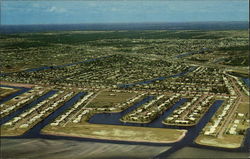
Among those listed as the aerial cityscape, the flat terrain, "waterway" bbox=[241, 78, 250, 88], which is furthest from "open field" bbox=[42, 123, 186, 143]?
"waterway" bbox=[241, 78, 250, 88]

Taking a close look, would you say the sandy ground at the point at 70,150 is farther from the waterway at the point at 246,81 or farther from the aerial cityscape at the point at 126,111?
the waterway at the point at 246,81

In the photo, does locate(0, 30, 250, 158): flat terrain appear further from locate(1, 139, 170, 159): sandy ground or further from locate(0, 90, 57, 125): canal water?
locate(1, 139, 170, 159): sandy ground

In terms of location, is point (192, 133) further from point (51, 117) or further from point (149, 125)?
point (51, 117)

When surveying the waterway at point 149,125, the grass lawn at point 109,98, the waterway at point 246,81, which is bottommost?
the waterway at point 149,125

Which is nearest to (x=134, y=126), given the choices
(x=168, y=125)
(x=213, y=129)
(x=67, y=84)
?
(x=168, y=125)

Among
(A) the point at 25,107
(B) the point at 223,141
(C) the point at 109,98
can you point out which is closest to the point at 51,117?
(A) the point at 25,107

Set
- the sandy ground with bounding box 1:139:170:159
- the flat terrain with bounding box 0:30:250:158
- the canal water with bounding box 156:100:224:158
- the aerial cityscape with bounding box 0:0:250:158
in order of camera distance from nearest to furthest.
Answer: the sandy ground with bounding box 1:139:170:159 < the canal water with bounding box 156:100:224:158 < the aerial cityscape with bounding box 0:0:250:158 < the flat terrain with bounding box 0:30:250:158

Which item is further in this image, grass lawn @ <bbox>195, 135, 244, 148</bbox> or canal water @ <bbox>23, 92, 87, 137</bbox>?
canal water @ <bbox>23, 92, 87, 137</bbox>

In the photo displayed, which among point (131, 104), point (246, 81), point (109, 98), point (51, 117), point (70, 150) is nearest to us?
point (70, 150)

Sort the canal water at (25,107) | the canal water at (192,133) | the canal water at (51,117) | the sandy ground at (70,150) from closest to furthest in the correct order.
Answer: the sandy ground at (70,150) < the canal water at (192,133) < the canal water at (51,117) < the canal water at (25,107)

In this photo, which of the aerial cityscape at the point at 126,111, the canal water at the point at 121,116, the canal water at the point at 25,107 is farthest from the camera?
the canal water at the point at 25,107

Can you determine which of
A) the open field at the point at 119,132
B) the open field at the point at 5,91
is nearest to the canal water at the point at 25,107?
the open field at the point at 5,91

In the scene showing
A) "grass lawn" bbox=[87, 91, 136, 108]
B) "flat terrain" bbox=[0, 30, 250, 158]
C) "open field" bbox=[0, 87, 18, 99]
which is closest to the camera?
"flat terrain" bbox=[0, 30, 250, 158]
